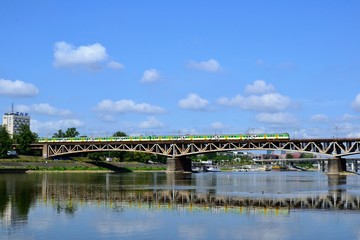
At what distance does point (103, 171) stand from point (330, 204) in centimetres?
12448

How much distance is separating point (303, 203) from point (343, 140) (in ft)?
340

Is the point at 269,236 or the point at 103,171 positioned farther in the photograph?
the point at 103,171

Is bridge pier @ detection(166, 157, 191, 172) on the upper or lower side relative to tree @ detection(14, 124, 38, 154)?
lower

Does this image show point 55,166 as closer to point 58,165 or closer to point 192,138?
point 58,165

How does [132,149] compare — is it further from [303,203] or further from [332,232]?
[332,232]

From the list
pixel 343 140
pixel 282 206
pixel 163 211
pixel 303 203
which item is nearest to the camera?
pixel 163 211

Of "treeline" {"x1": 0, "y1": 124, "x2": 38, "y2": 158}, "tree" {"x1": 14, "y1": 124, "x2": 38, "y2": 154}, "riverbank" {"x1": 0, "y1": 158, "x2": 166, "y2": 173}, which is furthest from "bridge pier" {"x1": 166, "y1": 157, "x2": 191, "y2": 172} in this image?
"treeline" {"x1": 0, "y1": 124, "x2": 38, "y2": 158}

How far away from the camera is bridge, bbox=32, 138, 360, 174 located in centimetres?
15250

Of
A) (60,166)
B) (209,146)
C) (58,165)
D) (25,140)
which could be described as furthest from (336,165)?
(25,140)

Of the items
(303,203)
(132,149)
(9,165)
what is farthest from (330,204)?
(132,149)

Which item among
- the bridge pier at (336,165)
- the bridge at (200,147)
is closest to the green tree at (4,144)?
the bridge at (200,147)

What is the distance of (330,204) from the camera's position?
2012 inches

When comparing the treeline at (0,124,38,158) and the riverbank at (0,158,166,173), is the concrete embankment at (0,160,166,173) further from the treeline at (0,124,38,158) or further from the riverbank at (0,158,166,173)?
the treeline at (0,124,38,158)

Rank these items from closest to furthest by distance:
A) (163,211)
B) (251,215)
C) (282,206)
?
1. (251,215)
2. (163,211)
3. (282,206)
